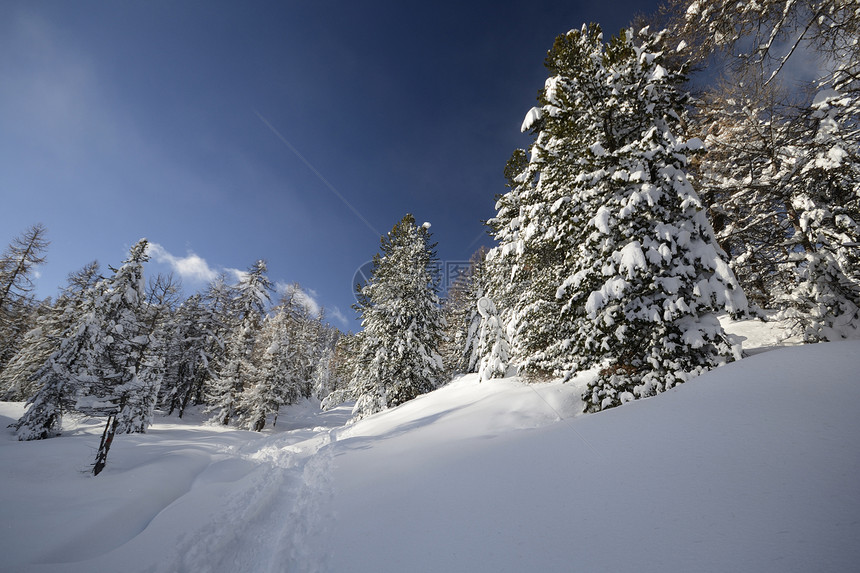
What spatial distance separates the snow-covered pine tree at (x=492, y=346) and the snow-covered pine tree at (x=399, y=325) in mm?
4229

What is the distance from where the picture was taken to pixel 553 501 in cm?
332

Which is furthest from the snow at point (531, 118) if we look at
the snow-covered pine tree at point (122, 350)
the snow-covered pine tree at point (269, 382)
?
the snow-covered pine tree at point (269, 382)

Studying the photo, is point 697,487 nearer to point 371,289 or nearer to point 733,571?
point 733,571

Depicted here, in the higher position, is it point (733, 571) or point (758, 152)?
point (758, 152)

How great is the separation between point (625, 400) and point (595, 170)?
5.91 m

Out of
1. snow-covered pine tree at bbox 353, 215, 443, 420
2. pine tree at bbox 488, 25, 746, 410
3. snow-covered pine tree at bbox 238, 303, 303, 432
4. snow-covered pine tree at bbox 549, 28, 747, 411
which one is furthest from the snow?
snow-covered pine tree at bbox 238, 303, 303, 432

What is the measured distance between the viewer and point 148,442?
14.8 meters

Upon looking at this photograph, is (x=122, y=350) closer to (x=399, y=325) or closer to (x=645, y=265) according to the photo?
(x=399, y=325)

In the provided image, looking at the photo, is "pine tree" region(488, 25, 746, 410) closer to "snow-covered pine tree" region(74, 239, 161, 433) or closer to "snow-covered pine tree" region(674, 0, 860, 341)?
"snow-covered pine tree" region(674, 0, 860, 341)

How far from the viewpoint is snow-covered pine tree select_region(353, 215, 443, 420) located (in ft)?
55.3

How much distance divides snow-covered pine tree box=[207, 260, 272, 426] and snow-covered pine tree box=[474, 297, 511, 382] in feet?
65.3

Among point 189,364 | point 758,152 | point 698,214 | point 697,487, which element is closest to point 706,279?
point 698,214

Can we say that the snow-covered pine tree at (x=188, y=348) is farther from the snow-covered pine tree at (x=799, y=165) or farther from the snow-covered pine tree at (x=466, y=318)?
the snow-covered pine tree at (x=799, y=165)

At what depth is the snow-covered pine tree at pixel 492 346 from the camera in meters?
13.3
